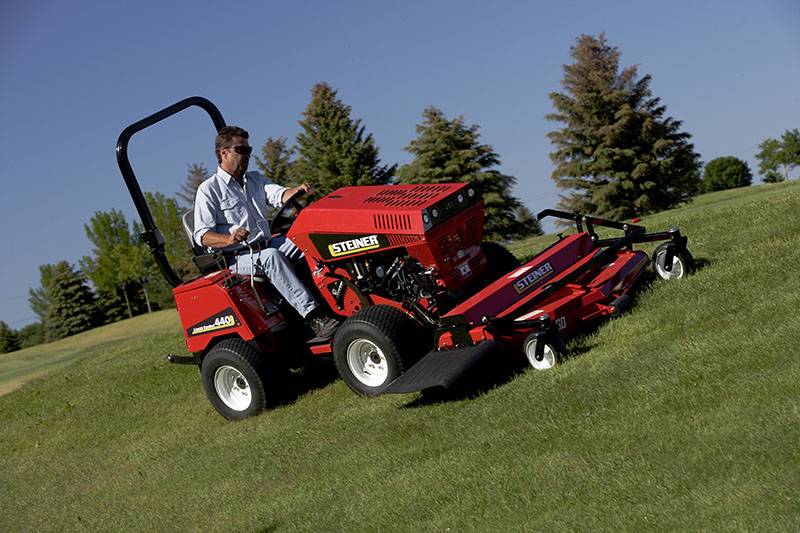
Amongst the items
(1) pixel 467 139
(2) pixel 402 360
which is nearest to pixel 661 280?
(2) pixel 402 360

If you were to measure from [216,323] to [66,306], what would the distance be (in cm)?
5622

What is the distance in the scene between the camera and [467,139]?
148 feet

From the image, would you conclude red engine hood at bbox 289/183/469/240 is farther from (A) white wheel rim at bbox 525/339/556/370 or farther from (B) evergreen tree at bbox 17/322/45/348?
(B) evergreen tree at bbox 17/322/45/348

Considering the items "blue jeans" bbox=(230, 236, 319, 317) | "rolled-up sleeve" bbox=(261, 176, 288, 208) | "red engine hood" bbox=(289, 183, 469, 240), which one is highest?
"rolled-up sleeve" bbox=(261, 176, 288, 208)

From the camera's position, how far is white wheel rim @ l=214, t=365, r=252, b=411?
26.0 ft

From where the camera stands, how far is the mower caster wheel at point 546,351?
247 inches

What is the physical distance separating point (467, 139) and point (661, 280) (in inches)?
1500

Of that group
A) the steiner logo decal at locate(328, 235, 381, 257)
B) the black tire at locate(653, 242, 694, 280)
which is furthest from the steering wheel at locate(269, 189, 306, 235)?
the black tire at locate(653, 242, 694, 280)

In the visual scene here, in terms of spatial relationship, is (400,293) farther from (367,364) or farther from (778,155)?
(778,155)

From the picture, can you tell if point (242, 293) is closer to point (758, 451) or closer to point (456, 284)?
point (456, 284)

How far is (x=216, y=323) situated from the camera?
7.88 metres

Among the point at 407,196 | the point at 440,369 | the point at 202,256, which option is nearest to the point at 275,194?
the point at 202,256

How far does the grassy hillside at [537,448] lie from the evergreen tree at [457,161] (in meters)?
35.3

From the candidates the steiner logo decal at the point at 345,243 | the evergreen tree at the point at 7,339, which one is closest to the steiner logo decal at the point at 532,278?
the steiner logo decal at the point at 345,243
